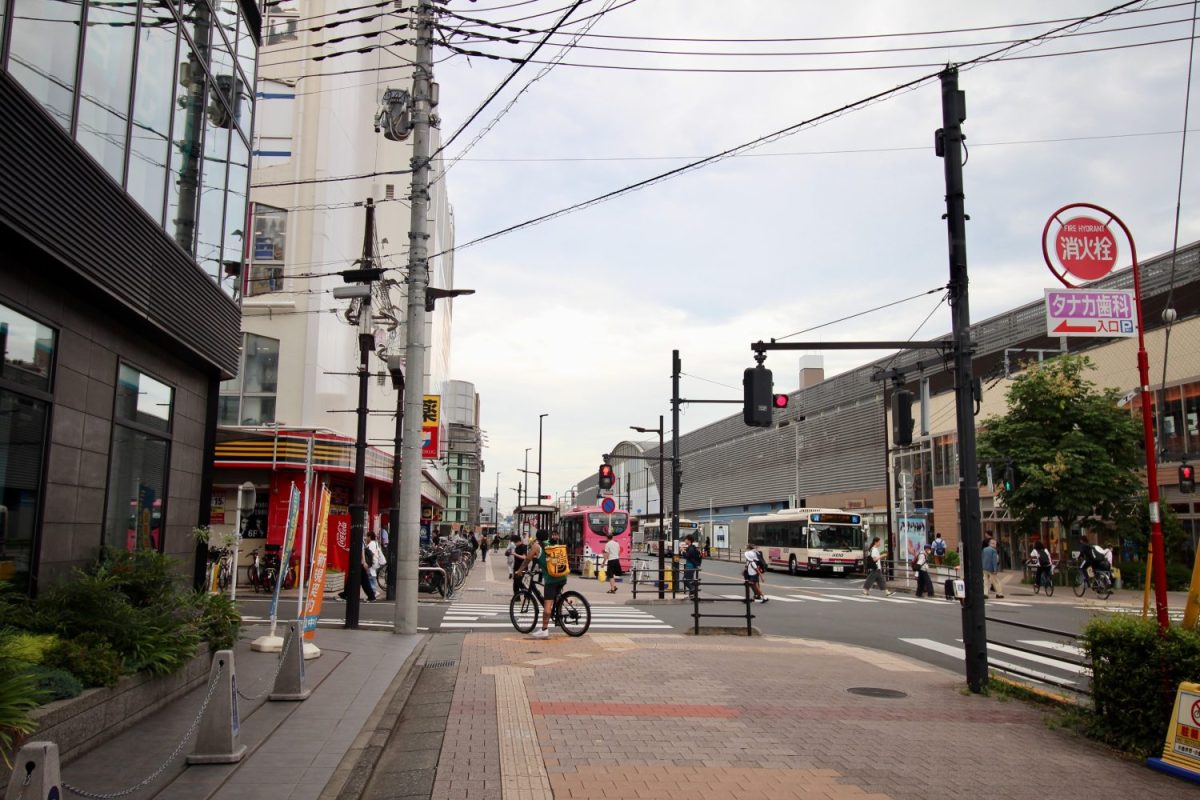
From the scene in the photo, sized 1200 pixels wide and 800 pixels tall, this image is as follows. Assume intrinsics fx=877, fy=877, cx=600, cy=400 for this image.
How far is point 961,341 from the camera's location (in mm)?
11664

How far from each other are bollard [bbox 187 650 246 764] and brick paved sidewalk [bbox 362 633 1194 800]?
1.15 meters

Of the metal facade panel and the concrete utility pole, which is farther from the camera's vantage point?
the concrete utility pole

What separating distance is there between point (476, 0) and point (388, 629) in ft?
37.9

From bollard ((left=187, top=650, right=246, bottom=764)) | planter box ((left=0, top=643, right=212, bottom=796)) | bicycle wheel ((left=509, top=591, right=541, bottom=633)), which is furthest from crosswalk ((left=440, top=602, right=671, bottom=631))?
bollard ((left=187, top=650, right=246, bottom=764))

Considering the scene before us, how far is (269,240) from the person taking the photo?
29797 millimetres

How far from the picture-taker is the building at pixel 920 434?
3328 centimetres

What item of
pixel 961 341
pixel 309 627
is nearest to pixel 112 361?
pixel 309 627

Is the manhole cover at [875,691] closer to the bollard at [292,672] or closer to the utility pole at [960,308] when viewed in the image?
the utility pole at [960,308]

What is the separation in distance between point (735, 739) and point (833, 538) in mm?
36090

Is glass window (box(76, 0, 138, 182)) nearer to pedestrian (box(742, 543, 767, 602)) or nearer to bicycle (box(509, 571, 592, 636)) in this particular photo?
bicycle (box(509, 571, 592, 636))

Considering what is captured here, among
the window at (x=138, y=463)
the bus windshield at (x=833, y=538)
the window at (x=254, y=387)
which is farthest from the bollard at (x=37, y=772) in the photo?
the bus windshield at (x=833, y=538)

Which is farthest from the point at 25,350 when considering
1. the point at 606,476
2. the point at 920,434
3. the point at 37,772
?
the point at 606,476

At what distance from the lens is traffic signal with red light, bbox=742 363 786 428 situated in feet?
44.8

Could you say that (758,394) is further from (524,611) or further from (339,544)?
(339,544)
